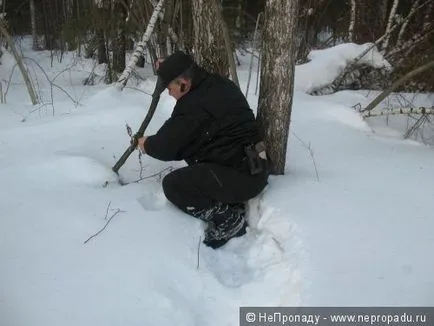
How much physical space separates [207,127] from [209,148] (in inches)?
6.4

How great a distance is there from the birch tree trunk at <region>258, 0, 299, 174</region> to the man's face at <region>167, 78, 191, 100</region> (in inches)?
28.1

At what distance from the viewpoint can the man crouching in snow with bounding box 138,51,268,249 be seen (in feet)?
10.4

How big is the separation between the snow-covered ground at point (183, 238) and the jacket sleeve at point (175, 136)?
0.44m

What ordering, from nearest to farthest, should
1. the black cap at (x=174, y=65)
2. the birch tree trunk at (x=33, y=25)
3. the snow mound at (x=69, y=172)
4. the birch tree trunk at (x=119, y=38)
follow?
the black cap at (x=174, y=65)
the snow mound at (x=69, y=172)
the birch tree trunk at (x=119, y=38)
the birch tree trunk at (x=33, y=25)

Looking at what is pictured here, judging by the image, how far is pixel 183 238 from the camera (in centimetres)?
313

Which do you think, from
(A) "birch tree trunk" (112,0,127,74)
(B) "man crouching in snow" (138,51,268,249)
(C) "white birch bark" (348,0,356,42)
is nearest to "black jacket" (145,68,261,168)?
(B) "man crouching in snow" (138,51,268,249)

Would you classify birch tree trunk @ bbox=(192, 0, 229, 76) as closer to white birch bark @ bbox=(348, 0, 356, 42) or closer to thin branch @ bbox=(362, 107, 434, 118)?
thin branch @ bbox=(362, 107, 434, 118)

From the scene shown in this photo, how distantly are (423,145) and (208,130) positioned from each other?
2.76m

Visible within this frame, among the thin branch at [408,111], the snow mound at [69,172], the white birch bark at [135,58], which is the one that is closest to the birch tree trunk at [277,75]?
→ the snow mound at [69,172]

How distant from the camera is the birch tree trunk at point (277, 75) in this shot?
11.1 ft

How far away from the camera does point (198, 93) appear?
3.19 m

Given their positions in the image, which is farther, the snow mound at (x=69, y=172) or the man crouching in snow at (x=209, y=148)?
the snow mound at (x=69, y=172)

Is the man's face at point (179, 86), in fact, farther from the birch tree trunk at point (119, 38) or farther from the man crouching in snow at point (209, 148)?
the birch tree trunk at point (119, 38)

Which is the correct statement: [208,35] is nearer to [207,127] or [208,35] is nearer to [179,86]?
[179,86]
